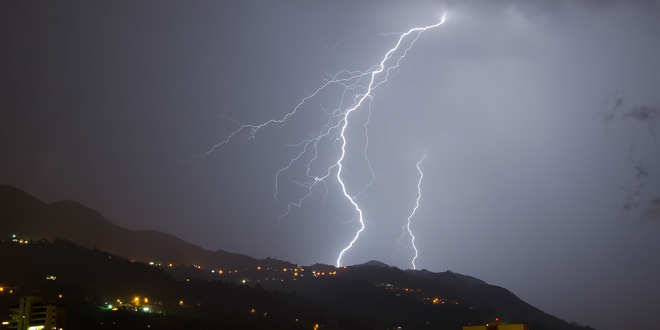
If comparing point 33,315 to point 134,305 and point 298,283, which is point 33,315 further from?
point 298,283

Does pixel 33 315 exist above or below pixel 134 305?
below

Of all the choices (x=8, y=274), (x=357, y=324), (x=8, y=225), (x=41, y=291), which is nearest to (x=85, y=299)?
(x=41, y=291)

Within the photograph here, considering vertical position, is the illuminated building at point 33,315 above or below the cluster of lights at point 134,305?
below

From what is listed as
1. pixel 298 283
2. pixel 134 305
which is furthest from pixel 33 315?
pixel 298 283

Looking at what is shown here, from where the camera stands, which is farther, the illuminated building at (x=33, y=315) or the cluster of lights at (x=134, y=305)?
the cluster of lights at (x=134, y=305)

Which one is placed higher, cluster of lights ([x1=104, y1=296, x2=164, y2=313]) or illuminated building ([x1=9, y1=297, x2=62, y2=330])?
cluster of lights ([x1=104, y1=296, x2=164, y2=313])

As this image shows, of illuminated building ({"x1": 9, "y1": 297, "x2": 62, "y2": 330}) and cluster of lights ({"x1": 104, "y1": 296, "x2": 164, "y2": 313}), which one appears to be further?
cluster of lights ({"x1": 104, "y1": 296, "x2": 164, "y2": 313})

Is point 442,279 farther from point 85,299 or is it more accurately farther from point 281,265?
point 85,299

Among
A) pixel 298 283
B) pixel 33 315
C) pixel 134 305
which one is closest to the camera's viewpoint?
pixel 33 315
